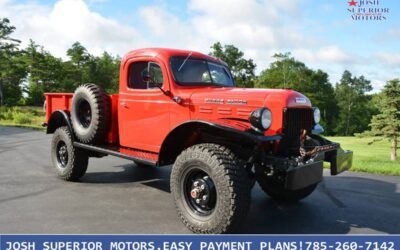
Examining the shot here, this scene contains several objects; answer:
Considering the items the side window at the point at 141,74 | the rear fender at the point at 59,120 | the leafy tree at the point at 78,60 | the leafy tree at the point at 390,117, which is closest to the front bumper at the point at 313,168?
the side window at the point at 141,74

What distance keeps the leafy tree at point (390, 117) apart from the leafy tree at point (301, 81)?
30.3 meters

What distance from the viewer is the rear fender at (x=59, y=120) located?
6238 mm

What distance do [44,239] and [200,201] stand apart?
5.50 ft

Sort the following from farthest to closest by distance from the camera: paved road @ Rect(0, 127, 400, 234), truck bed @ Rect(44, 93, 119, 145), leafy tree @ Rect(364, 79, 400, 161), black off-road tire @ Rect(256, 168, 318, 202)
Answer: leafy tree @ Rect(364, 79, 400, 161) < truck bed @ Rect(44, 93, 119, 145) < black off-road tire @ Rect(256, 168, 318, 202) < paved road @ Rect(0, 127, 400, 234)

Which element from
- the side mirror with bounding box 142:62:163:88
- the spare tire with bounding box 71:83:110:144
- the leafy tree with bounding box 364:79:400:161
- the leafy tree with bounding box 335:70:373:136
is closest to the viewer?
the side mirror with bounding box 142:62:163:88

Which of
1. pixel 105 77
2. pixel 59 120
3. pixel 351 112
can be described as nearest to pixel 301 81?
pixel 351 112

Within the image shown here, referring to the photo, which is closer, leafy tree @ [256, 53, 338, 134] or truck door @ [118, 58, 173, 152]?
truck door @ [118, 58, 173, 152]

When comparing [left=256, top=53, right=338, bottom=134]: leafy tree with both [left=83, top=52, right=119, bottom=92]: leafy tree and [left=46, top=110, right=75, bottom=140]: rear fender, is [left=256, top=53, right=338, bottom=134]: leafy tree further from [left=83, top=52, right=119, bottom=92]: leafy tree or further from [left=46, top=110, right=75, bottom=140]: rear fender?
[left=46, top=110, right=75, bottom=140]: rear fender

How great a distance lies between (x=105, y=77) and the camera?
55469mm

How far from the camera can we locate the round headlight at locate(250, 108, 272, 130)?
3947 millimetres

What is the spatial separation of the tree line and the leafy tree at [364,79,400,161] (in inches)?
836

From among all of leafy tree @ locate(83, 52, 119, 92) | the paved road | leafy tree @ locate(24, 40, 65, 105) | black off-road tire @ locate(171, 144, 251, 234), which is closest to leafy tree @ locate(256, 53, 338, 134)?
leafy tree @ locate(83, 52, 119, 92)

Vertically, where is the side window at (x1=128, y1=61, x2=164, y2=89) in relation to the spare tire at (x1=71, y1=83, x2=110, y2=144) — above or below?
above

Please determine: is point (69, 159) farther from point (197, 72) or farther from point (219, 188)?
point (219, 188)
